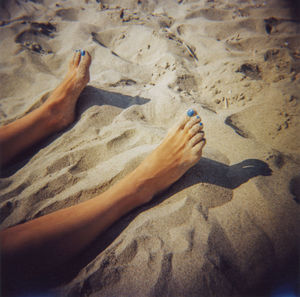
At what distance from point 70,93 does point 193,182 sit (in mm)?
1483

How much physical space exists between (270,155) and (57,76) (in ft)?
8.12

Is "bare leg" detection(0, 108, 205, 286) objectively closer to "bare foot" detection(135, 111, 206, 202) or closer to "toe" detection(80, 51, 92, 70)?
→ "bare foot" detection(135, 111, 206, 202)

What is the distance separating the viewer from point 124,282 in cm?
77

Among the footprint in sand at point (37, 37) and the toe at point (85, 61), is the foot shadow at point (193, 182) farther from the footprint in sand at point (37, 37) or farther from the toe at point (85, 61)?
the footprint in sand at point (37, 37)

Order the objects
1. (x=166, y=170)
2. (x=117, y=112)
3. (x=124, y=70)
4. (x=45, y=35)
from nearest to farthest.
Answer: (x=166, y=170), (x=117, y=112), (x=124, y=70), (x=45, y=35)

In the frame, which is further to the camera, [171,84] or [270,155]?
[171,84]

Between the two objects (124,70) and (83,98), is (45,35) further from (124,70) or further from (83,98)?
(83,98)

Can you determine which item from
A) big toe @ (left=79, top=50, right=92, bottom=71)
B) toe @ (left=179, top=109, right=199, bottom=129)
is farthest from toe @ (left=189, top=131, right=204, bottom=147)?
big toe @ (left=79, top=50, right=92, bottom=71)

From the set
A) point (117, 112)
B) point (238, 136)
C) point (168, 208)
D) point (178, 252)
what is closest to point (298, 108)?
point (238, 136)

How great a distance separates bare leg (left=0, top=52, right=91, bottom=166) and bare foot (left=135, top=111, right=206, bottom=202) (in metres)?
1.00

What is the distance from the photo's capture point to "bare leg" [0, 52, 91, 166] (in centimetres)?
141

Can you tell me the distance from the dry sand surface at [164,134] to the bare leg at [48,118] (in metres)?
0.10

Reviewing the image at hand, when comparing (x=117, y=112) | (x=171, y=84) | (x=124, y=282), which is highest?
(x=171, y=84)

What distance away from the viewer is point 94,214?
98cm
